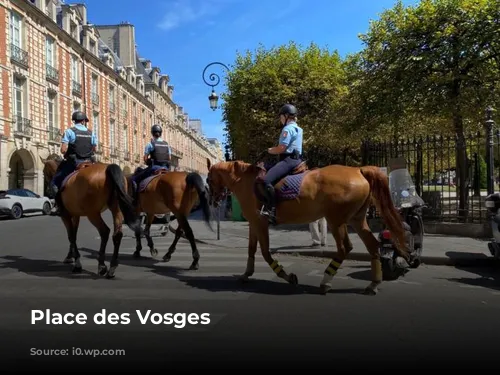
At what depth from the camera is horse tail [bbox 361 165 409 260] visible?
6254 mm

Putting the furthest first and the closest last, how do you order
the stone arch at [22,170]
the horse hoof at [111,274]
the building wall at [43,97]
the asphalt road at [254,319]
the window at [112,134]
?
the window at [112,134]
the stone arch at [22,170]
the building wall at [43,97]
the horse hoof at [111,274]
the asphalt road at [254,319]

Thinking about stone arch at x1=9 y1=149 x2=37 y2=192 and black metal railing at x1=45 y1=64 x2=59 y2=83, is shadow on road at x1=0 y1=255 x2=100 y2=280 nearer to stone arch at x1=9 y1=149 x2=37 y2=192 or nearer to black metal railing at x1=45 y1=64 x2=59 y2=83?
stone arch at x1=9 y1=149 x2=37 y2=192

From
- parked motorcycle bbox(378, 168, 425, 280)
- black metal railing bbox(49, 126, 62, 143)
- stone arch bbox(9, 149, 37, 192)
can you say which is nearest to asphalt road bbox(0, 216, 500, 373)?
parked motorcycle bbox(378, 168, 425, 280)

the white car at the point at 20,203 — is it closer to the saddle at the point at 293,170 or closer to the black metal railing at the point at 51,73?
the black metal railing at the point at 51,73

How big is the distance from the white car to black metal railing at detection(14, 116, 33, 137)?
7.92 m

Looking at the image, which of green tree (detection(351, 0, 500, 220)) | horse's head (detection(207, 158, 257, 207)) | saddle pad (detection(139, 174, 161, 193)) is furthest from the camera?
green tree (detection(351, 0, 500, 220))

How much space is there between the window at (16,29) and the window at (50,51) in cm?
368

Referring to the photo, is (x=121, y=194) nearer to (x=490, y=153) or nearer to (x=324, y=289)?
(x=324, y=289)

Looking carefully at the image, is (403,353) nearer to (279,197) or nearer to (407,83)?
(279,197)

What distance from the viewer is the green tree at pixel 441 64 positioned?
39.8 ft

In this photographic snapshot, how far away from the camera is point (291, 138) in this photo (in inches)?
251

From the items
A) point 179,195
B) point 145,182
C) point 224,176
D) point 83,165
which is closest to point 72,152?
point 83,165

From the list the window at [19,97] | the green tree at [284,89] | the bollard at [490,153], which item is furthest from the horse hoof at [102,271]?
the window at [19,97]

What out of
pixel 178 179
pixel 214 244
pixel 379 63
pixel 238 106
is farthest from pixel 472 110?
pixel 238 106
